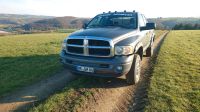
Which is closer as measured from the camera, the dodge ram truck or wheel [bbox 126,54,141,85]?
the dodge ram truck

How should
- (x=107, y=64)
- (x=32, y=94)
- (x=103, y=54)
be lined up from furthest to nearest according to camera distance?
(x=32, y=94), (x=103, y=54), (x=107, y=64)

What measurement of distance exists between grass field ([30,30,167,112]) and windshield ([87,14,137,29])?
2008 mm

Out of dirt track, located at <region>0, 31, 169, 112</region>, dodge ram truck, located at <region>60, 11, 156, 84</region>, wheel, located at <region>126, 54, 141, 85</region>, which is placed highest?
dodge ram truck, located at <region>60, 11, 156, 84</region>

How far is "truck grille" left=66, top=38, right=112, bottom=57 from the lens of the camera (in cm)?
578

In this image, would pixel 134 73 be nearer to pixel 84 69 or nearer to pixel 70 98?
pixel 84 69

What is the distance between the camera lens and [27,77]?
7629 millimetres

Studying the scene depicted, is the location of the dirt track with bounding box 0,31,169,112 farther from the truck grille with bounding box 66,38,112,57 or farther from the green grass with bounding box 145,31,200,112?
the truck grille with bounding box 66,38,112,57

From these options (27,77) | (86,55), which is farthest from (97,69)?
(27,77)

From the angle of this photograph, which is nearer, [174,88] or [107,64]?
[107,64]

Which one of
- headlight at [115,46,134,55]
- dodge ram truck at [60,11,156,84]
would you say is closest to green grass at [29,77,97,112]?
dodge ram truck at [60,11,156,84]

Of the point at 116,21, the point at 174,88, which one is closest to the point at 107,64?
the point at 174,88

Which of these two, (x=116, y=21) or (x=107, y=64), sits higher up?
(x=116, y=21)

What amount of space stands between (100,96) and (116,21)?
2.98 m

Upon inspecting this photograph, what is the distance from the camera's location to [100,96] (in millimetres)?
5770
